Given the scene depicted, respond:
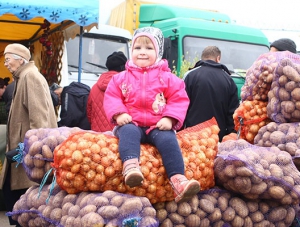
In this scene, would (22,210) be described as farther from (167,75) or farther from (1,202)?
(1,202)

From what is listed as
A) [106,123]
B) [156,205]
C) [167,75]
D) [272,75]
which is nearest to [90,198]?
[156,205]

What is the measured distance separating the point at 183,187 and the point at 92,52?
6.99 m

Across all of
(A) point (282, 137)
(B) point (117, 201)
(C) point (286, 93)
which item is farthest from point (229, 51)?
(B) point (117, 201)

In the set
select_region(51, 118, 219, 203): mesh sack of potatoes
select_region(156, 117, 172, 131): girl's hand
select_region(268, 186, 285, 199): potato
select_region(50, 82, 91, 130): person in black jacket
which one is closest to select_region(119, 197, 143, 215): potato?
select_region(51, 118, 219, 203): mesh sack of potatoes

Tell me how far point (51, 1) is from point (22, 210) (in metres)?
4.63

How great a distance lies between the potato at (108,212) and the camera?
270 centimetres

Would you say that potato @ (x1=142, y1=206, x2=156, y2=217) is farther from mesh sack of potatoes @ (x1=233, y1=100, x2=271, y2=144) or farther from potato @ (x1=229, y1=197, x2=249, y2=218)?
mesh sack of potatoes @ (x1=233, y1=100, x2=271, y2=144)

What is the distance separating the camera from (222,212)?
319cm

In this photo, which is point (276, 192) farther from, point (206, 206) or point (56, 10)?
point (56, 10)

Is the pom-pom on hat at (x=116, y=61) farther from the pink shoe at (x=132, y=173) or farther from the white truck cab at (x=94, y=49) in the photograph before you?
the pink shoe at (x=132, y=173)

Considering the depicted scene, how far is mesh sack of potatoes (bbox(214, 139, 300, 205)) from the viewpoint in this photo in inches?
124

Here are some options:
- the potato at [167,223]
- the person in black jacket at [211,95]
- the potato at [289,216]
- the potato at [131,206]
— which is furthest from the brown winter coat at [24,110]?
the potato at [289,216]

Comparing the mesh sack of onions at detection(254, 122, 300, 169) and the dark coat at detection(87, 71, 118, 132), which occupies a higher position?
the mesh sack of onions at detection(254, 122, 300, 169)

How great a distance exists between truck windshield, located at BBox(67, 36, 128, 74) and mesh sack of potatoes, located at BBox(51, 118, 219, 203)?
632cm
